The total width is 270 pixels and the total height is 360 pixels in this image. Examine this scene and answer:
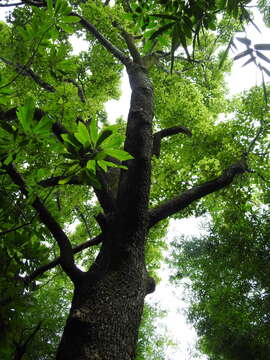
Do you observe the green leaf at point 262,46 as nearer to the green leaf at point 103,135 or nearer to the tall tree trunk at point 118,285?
the green leaf at point 103,135

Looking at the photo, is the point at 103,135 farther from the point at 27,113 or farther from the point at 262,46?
the point at 262,46

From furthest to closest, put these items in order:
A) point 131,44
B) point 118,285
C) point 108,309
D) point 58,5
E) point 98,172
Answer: point 131,44, point 98,172, point 118,285, point 108,309, point 58,5

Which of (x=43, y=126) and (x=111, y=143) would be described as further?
(x=43, y=126)

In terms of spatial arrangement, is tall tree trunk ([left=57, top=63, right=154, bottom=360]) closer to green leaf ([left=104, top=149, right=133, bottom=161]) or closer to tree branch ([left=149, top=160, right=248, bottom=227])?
tree branch ([left=149, top=160, right=248, bottom=227])

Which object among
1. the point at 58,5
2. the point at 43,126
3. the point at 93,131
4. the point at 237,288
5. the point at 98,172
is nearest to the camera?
the point at 93,131

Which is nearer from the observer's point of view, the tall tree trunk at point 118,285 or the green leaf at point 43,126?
the green leaf at point 43,126

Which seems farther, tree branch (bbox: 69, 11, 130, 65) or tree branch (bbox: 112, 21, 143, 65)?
tree branch (bbox: 112, 21, 143, 65)

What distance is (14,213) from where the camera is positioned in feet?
4.84

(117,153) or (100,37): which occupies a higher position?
(100,37)

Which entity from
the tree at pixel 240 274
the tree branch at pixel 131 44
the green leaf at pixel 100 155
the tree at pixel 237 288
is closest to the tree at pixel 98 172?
the green leaf at pixel 100 155

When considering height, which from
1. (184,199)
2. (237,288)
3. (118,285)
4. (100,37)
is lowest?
(118,285)

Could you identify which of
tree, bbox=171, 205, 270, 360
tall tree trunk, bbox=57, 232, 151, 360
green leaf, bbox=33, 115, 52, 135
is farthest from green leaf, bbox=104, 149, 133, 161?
tree, bbox=171, 205, 270, 360

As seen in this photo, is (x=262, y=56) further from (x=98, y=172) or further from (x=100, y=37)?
(x=100, y=37)

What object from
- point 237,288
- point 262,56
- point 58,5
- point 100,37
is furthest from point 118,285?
point 237,288
